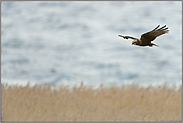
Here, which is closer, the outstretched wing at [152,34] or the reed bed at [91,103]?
the outstretched wing at [152,34]

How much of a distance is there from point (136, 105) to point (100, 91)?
55.9 inches

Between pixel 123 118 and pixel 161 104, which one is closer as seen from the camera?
pixel 123 118

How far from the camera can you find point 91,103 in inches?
330

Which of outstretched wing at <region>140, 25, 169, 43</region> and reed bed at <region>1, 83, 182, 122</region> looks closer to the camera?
outstretched wing at <region>140, 25, 169, 43</region>

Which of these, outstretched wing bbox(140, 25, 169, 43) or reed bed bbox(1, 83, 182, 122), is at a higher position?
outstretched wing bbox(140, 25, 169, 43)

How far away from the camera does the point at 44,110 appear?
8.07m

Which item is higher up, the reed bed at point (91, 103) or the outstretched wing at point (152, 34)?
the outstretched wing at point (152, 34)

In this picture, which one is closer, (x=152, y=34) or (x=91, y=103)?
(x=152, y=34)

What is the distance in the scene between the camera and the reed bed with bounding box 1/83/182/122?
308 inches

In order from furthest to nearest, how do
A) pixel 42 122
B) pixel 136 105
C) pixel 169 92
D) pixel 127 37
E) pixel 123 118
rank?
pixel 169 92 → pixel 136 105 → pixel 123 118 → pixel 42 122 → pixel 127 37

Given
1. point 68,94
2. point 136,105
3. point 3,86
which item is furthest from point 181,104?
point 3,86

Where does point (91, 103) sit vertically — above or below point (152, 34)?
below

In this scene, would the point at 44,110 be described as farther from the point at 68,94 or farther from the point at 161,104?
the point at 161,104

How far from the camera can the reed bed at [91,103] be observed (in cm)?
782
